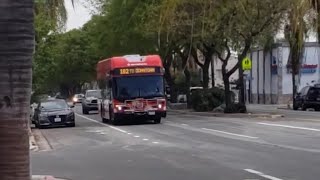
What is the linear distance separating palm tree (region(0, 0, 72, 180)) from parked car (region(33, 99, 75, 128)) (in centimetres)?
2792

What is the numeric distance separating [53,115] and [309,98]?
69.1ft

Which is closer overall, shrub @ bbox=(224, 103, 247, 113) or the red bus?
the red bus

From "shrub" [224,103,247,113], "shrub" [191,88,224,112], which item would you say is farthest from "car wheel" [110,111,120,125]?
"shrub" [191,88,224,112]

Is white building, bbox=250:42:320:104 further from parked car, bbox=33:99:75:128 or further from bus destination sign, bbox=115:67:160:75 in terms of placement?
parked car, bbox=33:99:75:128

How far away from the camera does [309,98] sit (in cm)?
4741

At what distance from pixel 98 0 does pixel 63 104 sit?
22.3 m

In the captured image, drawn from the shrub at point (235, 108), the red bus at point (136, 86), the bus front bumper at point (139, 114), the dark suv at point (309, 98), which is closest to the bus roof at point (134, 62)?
the red bus at point (136, 86)

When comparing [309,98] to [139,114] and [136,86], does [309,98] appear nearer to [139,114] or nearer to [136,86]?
[139,114]

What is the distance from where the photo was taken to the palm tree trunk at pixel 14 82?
548 centimetres

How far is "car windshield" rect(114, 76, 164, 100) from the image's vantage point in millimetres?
32531

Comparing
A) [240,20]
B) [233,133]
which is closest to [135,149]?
[233,133]

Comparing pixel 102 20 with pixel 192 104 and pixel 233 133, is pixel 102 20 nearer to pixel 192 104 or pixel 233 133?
pixel 192 104

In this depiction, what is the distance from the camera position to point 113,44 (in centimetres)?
5084

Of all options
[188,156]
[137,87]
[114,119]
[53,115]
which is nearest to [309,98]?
[137,87]
